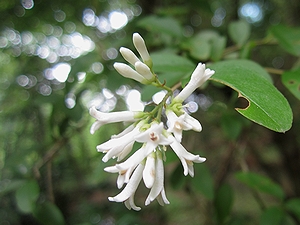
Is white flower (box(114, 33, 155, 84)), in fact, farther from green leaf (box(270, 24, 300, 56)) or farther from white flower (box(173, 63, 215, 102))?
green leaf (box(270, 24, 300, 56))

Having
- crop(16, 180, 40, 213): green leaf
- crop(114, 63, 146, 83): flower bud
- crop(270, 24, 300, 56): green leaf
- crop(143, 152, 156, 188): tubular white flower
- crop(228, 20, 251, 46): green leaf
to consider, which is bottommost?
crop(16, 180, 40, 213): green leaf

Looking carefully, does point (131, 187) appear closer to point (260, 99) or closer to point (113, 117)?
point (113, 117)

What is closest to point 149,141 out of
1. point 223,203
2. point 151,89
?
point 151,89

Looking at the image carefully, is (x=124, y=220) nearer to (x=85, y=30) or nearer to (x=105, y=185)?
(x=85, y=30)

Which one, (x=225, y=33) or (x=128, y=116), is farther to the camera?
(x=225, y=33)

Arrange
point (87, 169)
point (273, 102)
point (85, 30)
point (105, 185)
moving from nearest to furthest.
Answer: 1. point (273, 102)
2. point (85, 30)
3. point (87, 169)
4. point (105, 185)

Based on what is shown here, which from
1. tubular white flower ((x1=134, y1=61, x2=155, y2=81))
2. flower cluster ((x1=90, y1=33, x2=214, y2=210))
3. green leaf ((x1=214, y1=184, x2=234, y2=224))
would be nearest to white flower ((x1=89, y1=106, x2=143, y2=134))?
flower cluster ((x1=90, y1=33, x2=214, y2=210))

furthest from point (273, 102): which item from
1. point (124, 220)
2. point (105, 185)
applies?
point (105, 185)

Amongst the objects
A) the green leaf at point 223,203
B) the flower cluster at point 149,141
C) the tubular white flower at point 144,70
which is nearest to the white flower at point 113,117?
the flower cluster at point 149,141
